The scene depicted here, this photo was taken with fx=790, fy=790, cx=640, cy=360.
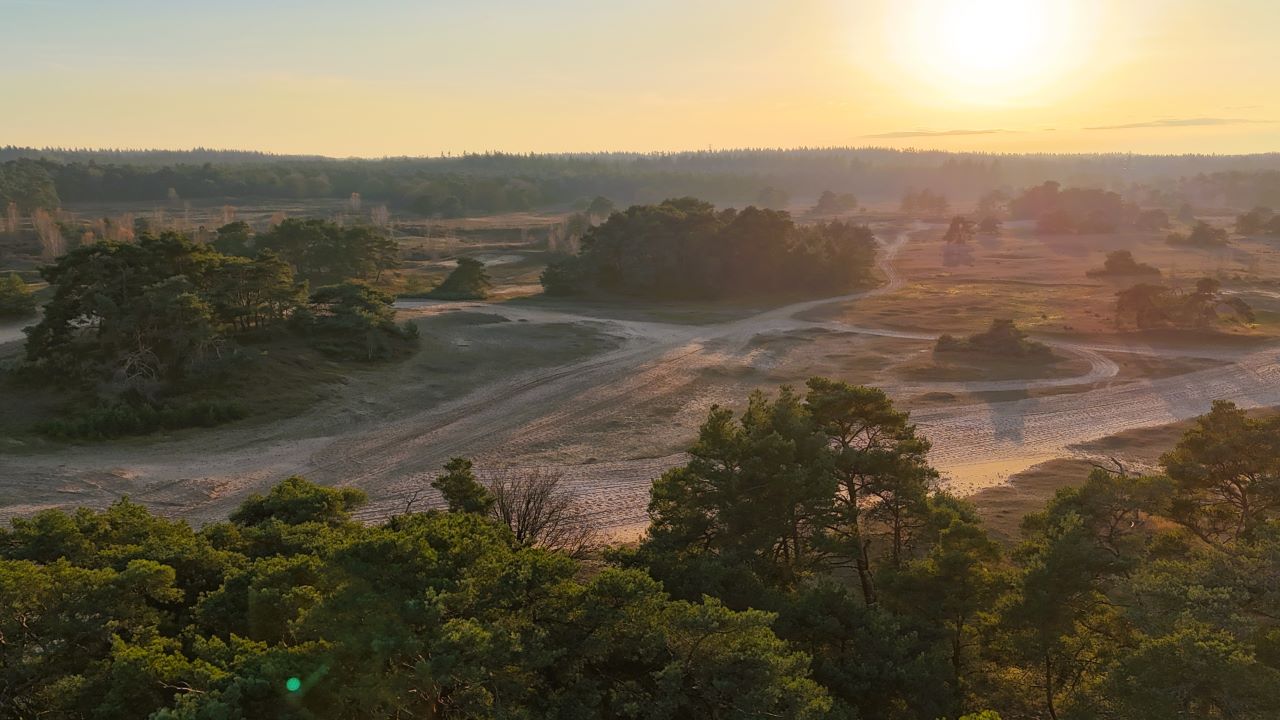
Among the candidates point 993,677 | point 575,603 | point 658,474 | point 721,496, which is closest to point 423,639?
point 575,603

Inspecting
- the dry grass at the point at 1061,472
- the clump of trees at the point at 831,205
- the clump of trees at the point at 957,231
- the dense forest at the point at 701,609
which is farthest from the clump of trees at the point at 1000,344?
the clump of trees at the point at 831,205

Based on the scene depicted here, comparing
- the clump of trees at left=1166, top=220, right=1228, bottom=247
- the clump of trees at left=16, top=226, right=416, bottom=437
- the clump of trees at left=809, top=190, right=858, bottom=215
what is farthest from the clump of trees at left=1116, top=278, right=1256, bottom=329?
the clump of trees at left=809, top=190, right=858, bottom=215

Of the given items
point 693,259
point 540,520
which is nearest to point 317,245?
point 693,259

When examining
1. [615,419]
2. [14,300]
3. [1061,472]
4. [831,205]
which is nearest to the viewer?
[1061,472]

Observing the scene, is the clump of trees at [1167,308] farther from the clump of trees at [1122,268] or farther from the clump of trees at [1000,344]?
the clump of trees at [1122,268]

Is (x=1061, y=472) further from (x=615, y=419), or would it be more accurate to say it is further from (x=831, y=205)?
(x=831, y=205)

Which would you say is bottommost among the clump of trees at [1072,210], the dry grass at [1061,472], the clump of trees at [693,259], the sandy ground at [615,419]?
the dry grass at [1061,472]

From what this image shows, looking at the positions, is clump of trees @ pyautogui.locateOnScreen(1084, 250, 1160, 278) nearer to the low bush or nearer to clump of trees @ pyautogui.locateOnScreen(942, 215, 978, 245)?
clump of trees @ pyautogui.locateOnScreen(942, 215, 978, 245)
